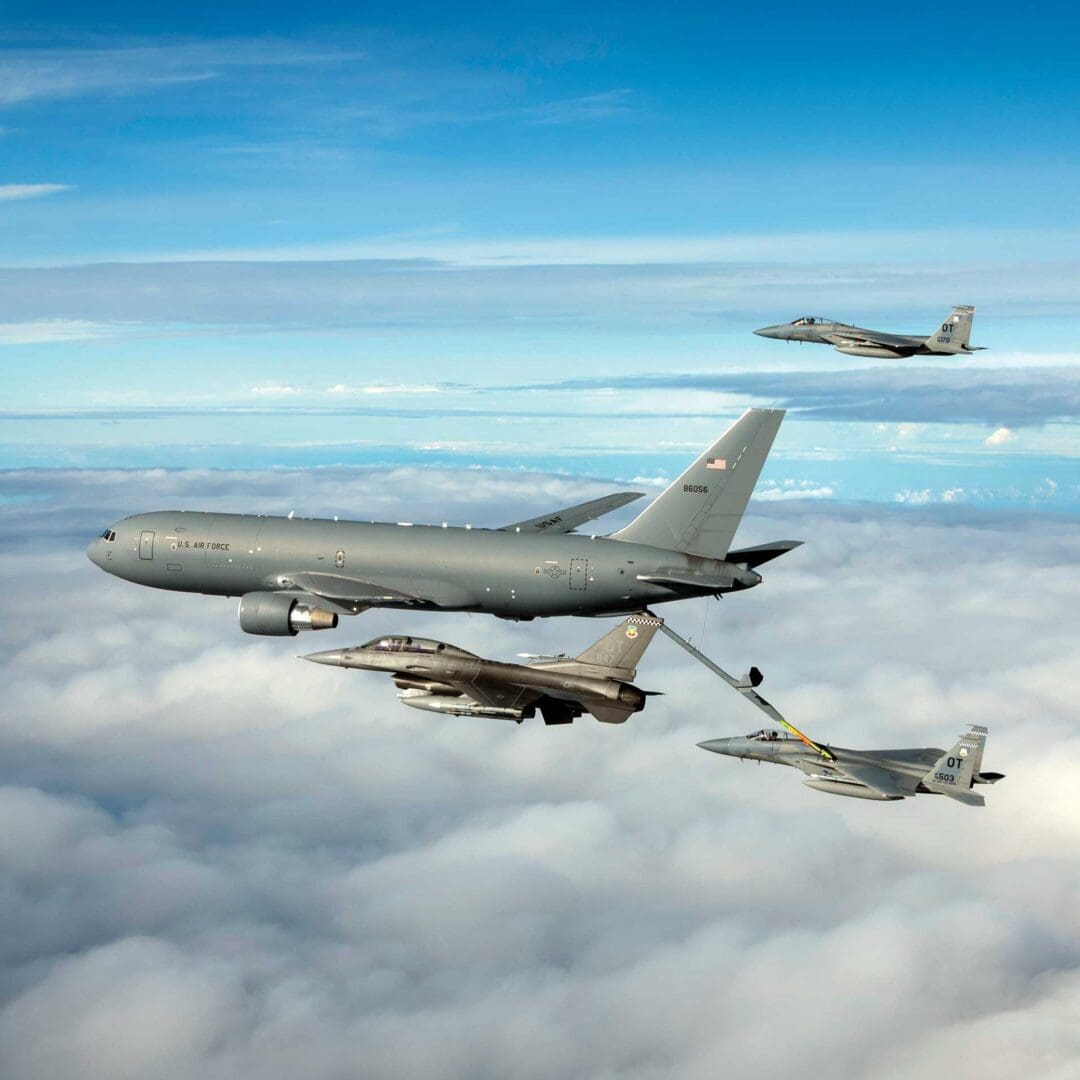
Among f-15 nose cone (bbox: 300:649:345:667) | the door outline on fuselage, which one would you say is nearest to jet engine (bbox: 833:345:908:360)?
the door outline on fuselage

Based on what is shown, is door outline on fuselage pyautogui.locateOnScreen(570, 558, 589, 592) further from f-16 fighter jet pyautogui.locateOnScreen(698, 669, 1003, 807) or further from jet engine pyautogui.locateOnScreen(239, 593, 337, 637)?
f-16 fighter jet pyautogui.locateOnScreen(698, 669, 1003, 807)

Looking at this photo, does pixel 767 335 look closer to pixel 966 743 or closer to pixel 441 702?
pixel 966 743

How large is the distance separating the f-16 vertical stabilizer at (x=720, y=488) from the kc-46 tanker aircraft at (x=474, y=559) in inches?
2.3

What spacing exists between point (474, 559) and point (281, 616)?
1172 cm

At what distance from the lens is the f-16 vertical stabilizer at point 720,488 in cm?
6712

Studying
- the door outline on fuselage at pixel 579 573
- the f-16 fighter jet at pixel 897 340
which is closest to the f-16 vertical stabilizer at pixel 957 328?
the f-16 fighter jet at pixel 897 340

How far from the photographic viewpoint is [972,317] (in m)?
91.1

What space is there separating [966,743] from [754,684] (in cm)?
2866

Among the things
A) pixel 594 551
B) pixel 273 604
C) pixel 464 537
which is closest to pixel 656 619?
pixel 594 551

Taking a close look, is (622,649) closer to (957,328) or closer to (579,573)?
(579,573)

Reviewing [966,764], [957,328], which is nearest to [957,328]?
[957,328]

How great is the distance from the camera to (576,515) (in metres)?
82.6

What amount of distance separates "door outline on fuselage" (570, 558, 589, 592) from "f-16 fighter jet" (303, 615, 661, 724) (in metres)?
6.13

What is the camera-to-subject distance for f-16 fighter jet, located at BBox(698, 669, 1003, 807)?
8138 cm
